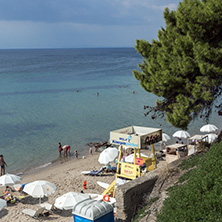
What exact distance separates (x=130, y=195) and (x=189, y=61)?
5.11 meters

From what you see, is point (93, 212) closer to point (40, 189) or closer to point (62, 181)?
point (40, 189)

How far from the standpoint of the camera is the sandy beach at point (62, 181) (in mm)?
13609

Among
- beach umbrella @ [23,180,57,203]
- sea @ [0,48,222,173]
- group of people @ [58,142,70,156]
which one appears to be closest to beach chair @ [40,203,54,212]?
beach umbrella @ [23,180,57,203]

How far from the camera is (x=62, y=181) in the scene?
18.0 m

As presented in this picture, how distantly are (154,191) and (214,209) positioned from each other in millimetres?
3812

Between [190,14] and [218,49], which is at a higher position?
[190,14]

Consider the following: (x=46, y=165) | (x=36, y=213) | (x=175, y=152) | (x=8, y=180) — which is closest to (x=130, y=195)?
(x=36, y=213)

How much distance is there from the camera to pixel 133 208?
9703 mm

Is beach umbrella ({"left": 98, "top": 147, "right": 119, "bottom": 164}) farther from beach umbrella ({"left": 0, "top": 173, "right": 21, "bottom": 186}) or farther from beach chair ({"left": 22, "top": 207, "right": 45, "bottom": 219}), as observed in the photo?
beach chair ({"left": 22, "top": 207, "right": 45, "bottom": 219})

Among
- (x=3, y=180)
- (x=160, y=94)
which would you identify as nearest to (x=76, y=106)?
(x=3, y=180)

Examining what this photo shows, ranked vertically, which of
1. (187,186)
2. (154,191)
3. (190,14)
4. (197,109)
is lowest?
(154,191)

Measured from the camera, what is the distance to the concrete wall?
30.8ft

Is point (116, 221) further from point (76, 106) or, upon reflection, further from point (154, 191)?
point (76, 106)

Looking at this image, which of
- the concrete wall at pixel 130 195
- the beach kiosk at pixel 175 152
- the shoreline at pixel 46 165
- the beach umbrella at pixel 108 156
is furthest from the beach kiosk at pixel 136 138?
the shoreline at pixel 46 165
